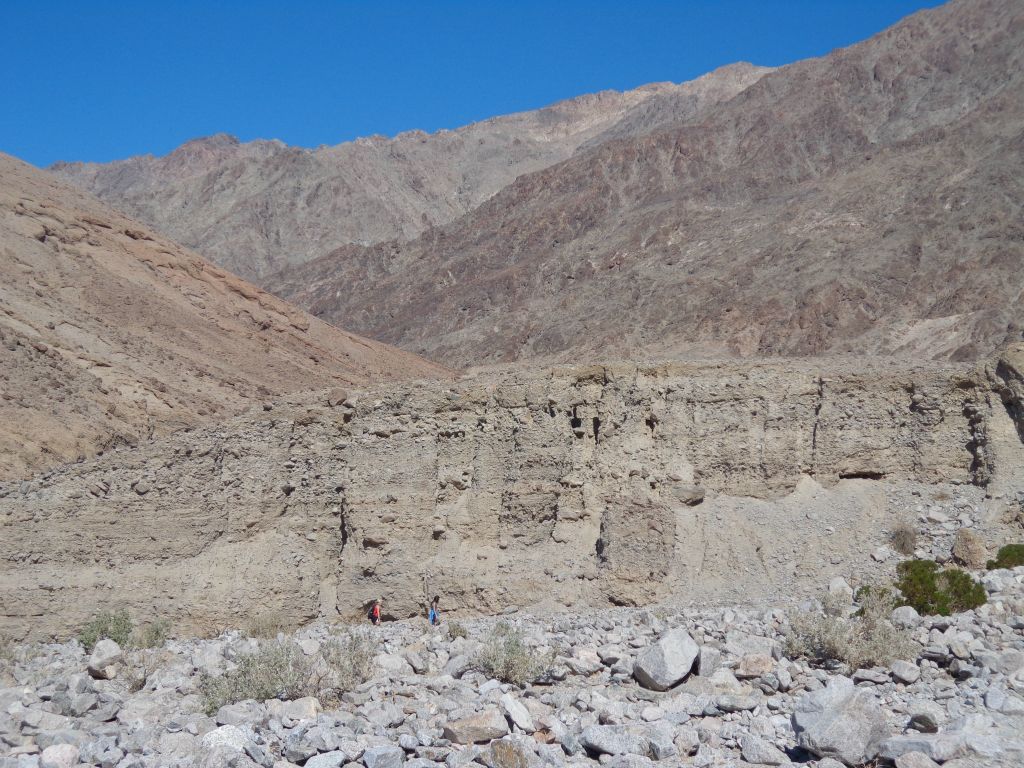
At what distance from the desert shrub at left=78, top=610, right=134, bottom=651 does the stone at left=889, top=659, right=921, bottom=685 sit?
9.84 metres

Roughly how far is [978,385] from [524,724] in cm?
951

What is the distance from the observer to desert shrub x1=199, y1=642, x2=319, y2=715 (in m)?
12.5

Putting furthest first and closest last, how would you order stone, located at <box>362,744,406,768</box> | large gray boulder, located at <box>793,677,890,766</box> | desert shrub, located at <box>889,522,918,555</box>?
1. desert shrub, located at <box>889,522,918,555</box>
2. stone, located at <box>362,744,406,768</box>
3. large gray boulder, located at <box>793,677,890,766</box>

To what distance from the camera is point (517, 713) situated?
11.5m

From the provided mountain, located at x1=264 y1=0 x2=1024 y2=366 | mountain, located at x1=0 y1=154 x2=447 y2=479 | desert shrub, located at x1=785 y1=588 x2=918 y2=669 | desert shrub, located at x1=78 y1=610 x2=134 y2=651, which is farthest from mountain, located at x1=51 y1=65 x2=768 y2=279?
desert shrub, located at x1=785 y1=588 x2=918 y2=669

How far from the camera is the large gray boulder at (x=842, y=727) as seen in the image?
9.89 meters

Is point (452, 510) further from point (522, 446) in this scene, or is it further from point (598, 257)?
point (598, 257)

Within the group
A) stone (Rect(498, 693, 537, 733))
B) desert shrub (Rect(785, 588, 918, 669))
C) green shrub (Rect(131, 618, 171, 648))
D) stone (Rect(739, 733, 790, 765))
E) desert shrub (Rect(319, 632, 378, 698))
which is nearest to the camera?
stone (Rect(739, 733, 790, 765))

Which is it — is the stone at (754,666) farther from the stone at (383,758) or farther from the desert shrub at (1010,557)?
the desert shrub at (1010,557)

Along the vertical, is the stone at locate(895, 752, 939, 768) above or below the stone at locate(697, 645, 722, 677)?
below

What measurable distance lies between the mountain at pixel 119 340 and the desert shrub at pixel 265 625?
10386 mm

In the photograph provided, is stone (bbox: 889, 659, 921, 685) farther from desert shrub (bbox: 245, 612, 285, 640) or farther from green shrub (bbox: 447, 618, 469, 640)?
desert shrub (bbox: 245, 612, 285, 640)

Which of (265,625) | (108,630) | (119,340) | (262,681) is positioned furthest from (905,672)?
(119,340)

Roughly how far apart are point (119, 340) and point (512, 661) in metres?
26.6
